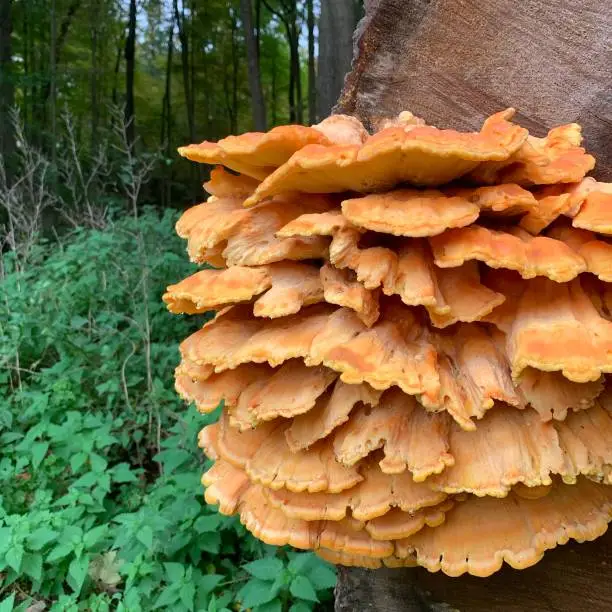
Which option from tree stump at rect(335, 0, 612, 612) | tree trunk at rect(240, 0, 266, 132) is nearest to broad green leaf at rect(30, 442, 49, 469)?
tree stump at rect(335, 0, 612, 612)

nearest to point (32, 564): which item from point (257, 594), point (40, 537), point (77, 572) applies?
point (40, 537)

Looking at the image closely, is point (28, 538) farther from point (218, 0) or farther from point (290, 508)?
point (218, 0)

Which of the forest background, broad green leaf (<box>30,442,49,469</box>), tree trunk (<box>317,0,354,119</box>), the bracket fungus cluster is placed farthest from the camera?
tree trunk (<box>317,0,354,119</box>)

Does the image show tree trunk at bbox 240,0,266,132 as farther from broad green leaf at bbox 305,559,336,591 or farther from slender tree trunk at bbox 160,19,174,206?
slender tree trunk at bbox 160,19,174,206

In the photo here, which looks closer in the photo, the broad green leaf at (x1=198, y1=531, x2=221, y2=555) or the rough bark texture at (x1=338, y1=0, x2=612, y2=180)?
the rough bark texture at (x1=338, y1=0, x2=612, y2=180)

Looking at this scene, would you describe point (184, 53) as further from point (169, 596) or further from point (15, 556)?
point (169, 596)

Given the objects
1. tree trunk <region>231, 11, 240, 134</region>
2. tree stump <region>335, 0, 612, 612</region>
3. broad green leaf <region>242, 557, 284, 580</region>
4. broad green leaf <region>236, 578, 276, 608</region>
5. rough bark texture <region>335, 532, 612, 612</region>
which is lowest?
broad green leaf <region>236, 578, 276, 608</region>

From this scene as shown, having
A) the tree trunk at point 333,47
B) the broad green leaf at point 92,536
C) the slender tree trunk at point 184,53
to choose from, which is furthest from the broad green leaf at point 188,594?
the slender tree trunk at point 184,53

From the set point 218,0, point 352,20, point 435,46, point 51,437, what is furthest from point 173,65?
point 435,46
